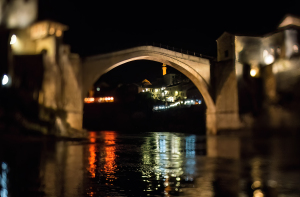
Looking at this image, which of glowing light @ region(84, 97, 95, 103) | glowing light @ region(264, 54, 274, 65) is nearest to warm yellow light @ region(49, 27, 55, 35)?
glowing light @ region(264, 54, 274, 65)

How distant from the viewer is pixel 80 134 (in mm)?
28359

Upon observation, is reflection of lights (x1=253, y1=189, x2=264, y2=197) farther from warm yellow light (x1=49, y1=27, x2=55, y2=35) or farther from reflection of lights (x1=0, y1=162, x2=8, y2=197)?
warm yellow light (x1=49, y1=27, x2=55, y2=35)

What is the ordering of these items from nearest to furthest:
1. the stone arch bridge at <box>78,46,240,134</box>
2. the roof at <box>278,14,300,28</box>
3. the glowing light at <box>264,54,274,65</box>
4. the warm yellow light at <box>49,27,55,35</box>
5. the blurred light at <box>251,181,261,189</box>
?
the blurred light at <box>251,181,261,189</box> < the warm yellow light at <box>49,27,55,35</box> < the stone arch bridge at <box>78,46,240,134</box> < the glowing light at <box>264,54,274,65</box> < the roof at <box>278,14,300,28</box>

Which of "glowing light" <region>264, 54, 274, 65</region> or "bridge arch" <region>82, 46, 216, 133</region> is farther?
"glowing light" <region>264, 54, 274, 65</region>

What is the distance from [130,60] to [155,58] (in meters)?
3.26

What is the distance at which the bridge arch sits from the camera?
31.0 metres

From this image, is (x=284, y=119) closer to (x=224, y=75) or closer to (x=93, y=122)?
(x=224, y=75)

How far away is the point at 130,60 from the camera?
33.8m

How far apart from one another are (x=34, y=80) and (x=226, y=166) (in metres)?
20.8

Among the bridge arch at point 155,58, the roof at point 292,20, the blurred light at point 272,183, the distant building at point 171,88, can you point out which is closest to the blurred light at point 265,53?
the roof at point 292,20

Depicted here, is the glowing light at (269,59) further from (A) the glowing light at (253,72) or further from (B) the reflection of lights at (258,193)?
(B) the reflection of lights at (258,193)

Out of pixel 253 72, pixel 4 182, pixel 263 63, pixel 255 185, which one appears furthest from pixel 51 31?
pixel 255 185

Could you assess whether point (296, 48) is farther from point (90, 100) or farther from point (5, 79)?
point (90, 100)

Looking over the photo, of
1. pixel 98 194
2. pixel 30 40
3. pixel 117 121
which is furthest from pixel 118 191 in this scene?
pixel 117 121
